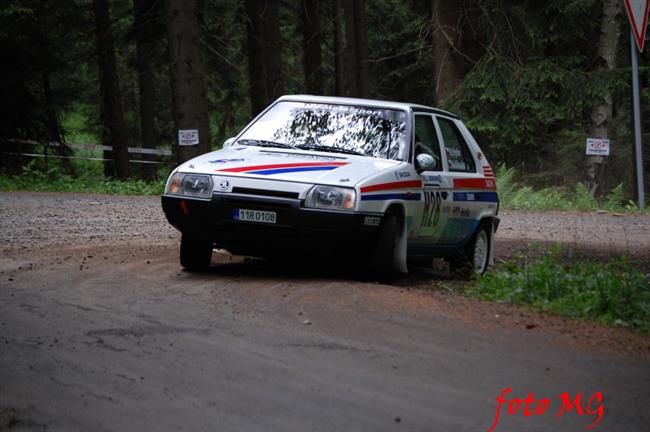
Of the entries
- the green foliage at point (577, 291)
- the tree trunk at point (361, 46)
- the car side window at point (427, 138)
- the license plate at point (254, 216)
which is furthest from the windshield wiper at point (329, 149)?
the tree trunk at point (361, 46)

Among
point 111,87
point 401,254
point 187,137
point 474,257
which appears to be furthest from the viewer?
point 111,87

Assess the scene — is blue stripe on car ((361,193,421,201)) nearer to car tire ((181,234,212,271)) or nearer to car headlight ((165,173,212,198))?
car headlight ((165,173,212,198))

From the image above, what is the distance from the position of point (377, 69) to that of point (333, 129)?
32.5 meters

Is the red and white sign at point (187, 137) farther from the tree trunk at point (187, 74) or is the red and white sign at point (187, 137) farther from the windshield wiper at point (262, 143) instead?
the windshield wiper at point (262, 143)

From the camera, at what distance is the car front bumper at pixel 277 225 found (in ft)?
30.6

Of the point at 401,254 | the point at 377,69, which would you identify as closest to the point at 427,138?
the point at 401,254

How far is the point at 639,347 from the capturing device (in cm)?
756

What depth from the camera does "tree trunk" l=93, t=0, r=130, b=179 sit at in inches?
1297

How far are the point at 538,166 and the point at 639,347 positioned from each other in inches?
906

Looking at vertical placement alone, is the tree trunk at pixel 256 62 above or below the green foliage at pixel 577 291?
above

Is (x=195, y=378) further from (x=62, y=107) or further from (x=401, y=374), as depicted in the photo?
(x=62, y=107)

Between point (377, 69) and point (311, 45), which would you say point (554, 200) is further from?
point (377, 69)

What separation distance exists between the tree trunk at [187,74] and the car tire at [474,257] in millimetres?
12908

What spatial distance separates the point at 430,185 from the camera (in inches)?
424
